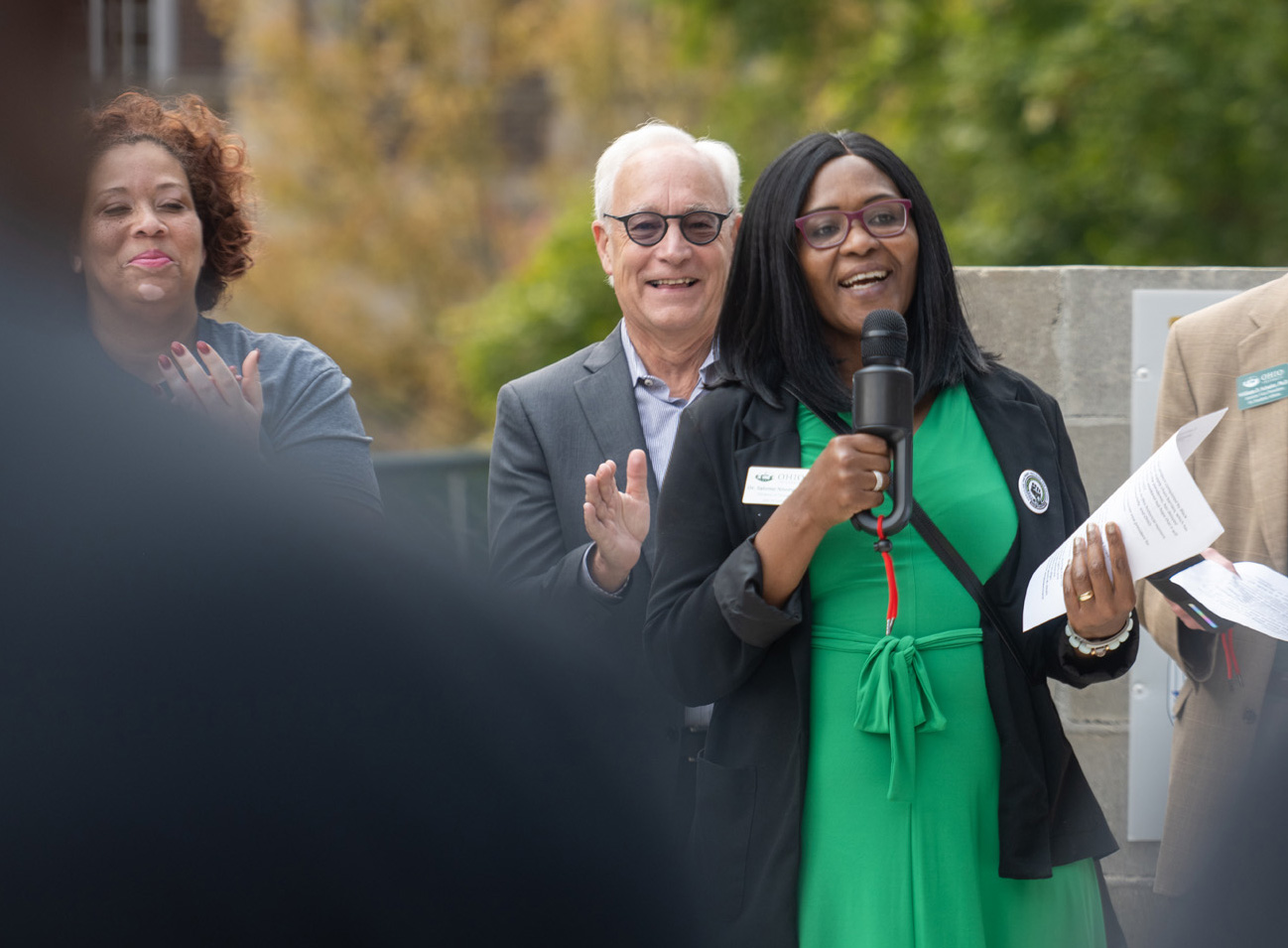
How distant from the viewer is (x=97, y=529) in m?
0.83

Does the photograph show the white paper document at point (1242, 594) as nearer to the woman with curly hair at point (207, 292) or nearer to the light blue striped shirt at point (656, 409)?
the light blue striped shirt at point (656, 409)

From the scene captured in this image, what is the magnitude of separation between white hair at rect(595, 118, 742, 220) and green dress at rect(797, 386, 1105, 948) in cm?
121

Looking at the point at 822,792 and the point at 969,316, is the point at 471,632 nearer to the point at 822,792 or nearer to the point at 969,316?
the point at 822,792

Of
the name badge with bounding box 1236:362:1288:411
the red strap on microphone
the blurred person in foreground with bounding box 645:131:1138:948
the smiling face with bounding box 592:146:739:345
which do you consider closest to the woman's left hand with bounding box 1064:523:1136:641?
the blurred person in foreground with bounding box 645:131:1138:948

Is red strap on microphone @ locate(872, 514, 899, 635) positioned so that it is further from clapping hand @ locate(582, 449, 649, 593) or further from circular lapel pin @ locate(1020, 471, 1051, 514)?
clapping hand @ locate(582, 449, 649, 593)

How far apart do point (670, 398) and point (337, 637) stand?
2.31 meters

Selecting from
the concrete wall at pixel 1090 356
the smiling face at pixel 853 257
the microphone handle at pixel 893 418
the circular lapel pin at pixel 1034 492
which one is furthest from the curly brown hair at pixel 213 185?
the concrete wall at pixel 1090 356

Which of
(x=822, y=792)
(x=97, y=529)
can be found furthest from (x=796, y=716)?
(x=97, y=529)

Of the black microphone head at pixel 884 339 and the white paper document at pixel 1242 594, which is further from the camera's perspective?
the white paper document at pixel 1242 594

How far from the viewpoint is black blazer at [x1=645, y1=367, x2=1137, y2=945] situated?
85.7 inches

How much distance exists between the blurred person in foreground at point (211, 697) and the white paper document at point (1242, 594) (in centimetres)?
157

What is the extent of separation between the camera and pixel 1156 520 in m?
2.04

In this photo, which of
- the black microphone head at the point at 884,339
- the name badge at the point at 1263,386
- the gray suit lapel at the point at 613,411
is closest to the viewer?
the black microphone head at the point at 884,339

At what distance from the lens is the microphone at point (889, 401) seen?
1960 millimetres
